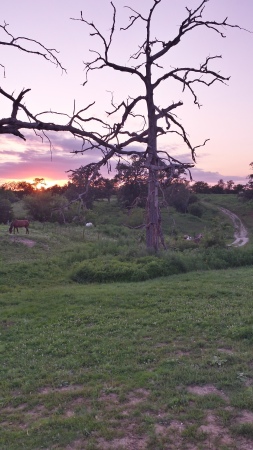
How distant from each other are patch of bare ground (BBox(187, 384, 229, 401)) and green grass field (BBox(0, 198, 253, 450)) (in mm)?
13

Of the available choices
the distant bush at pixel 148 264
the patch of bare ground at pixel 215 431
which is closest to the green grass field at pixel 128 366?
the patch of bare ground at pixel 215 431

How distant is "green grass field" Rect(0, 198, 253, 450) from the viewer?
468 cm

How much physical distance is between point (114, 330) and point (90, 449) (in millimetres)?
3959

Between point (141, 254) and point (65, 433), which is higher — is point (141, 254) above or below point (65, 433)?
above

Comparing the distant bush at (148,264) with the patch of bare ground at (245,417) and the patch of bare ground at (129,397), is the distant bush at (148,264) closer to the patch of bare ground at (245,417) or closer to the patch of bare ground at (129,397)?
the patch of bare ground at (129,397)

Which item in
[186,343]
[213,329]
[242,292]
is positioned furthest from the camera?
[242,292]

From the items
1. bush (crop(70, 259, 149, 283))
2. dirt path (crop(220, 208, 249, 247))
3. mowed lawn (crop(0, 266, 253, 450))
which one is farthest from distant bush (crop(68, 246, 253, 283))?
dirt path (crop(220, 208, 249, 247))

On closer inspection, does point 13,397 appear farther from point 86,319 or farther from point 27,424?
point 86,319

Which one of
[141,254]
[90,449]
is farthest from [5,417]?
[141,254]

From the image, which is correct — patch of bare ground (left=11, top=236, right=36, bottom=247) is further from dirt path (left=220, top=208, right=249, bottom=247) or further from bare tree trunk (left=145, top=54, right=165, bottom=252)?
dirt path (left=220, top=208, right=249, bottom=247)

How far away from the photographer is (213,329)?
314 inches

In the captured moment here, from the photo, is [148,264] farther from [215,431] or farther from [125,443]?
[125,443]

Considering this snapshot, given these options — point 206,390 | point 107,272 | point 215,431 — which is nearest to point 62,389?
point 206,390

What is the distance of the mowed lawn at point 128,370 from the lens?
4.66 meters
